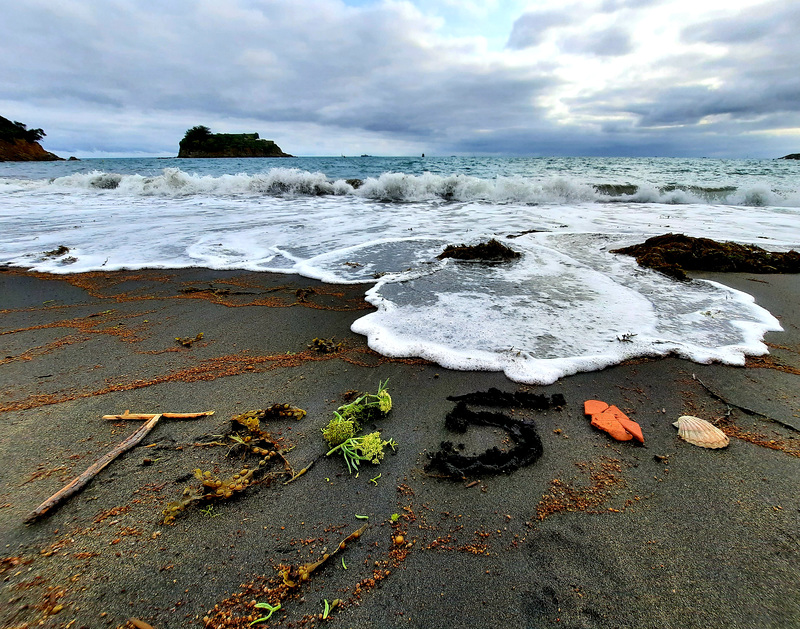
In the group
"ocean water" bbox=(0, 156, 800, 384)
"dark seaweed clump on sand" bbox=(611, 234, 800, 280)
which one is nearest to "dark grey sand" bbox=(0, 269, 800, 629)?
"ocean water" bbox=(0, 156, 800, 384)

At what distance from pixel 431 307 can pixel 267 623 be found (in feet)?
11.2

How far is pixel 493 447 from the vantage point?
231 cm

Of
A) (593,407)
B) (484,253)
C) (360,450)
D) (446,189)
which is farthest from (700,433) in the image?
(446,189)

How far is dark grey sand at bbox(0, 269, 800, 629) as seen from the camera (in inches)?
58.2

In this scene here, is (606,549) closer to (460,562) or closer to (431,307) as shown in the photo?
(460,562)

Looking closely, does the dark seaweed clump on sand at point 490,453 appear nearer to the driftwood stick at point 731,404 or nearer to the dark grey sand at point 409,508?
the dark grey sand at point 409,508

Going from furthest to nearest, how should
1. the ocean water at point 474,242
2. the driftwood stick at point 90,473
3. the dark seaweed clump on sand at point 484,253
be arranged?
the dark seaweed clump on sand at point 484,253
the ocean water at point 474,242
the driftwood stick at point 90,473

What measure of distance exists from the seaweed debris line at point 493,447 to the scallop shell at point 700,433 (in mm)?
753


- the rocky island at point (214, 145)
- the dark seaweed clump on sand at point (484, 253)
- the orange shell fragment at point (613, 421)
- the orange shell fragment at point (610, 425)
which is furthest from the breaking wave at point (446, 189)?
the rocky island at point (214, 145)

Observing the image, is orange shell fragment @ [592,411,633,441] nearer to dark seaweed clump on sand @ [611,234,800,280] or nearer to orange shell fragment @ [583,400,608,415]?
orange shell fragment @ [583,400,608,415]

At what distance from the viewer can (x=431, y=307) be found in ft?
14.6

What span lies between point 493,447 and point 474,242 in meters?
6.35

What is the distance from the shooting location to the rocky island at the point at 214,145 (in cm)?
7800

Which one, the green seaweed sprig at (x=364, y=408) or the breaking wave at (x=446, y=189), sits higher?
the breaking wave at (x=446, y=189)
